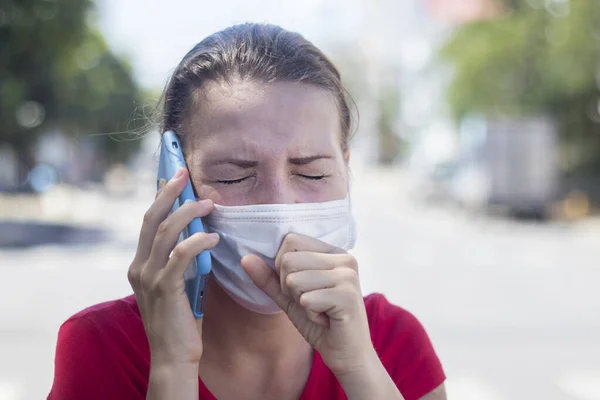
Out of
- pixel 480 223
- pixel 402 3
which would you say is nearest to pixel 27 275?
pixel 480 223

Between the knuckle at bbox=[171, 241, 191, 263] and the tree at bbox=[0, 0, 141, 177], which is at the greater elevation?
the tree at bbox=[0, 0, 141, 177]

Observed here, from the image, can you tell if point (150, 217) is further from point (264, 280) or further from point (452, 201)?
point (452, 201)

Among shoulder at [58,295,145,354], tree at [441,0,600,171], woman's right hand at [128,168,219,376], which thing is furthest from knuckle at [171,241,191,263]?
tree at [441,0,600,171]

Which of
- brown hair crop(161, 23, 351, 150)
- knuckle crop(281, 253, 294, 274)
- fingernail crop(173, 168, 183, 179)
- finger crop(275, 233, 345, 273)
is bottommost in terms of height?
knuckle crop(281, 253, 294, 274)

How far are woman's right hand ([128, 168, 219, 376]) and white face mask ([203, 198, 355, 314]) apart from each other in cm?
13

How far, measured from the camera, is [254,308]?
1818 millimetres

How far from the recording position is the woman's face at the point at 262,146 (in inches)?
71.2

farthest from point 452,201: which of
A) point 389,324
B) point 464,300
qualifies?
point 389,324

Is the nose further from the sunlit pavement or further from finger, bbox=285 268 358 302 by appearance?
the sunlit pavement

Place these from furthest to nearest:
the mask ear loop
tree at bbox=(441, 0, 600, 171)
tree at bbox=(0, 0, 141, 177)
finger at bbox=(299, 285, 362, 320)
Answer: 1. tree at bbox=(441, 0, 600, 171)
2. tree at bbox=(0, 0, 141, 177)
3. the mask ear loop
4. finger at bbox=(299, 285, 362, 320)

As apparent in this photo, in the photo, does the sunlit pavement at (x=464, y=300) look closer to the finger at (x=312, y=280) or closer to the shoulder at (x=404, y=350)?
the shoulder at (x=404, y=350)

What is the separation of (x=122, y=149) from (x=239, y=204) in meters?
55.7

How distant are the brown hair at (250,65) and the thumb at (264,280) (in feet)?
1.39

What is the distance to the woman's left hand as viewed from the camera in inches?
62.9
